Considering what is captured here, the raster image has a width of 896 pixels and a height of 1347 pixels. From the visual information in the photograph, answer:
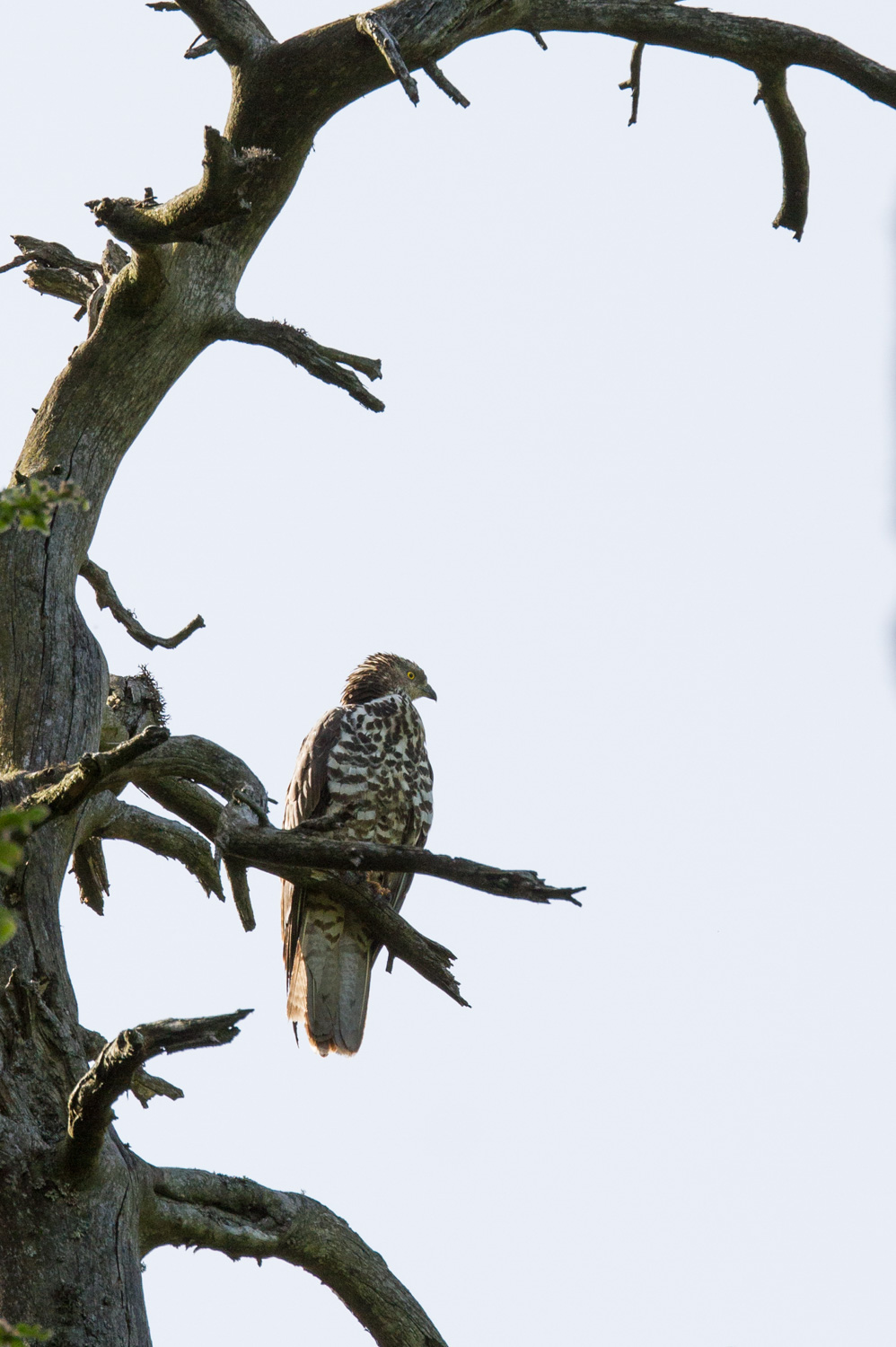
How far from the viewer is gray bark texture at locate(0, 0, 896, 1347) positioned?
10.8ft

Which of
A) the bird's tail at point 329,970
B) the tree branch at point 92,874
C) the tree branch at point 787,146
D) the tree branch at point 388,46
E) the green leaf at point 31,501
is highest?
the tree branch at point 787,146

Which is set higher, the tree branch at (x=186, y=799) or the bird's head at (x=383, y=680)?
the bird's head at (x=383, y=680)

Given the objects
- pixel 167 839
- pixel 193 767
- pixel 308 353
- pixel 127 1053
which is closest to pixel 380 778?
pixel 167 839

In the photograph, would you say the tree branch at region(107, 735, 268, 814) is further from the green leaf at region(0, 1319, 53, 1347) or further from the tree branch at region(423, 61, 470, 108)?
the green leaf at region(0, 1319, 53, 1347)

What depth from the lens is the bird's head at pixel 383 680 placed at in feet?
22.7

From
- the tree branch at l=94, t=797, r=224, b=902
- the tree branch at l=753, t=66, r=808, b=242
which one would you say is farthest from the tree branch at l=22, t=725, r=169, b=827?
the tree branch at l=753, t=66, r=808, b=242

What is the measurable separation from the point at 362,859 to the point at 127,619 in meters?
2.02

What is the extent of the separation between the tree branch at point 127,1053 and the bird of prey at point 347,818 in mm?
2731

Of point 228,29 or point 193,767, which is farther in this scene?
point 228,29

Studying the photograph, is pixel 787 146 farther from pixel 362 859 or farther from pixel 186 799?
pixel 362 859

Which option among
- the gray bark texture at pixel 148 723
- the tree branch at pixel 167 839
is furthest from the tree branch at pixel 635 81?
the tree branch at pixel 167 839

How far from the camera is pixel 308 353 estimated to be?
4594 millimetres

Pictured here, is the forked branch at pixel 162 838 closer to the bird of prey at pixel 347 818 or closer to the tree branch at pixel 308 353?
the bird of prey at pixel 347 818

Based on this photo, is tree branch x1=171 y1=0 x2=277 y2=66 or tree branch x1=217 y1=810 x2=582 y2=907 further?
tree branch x1=171 y1=0 x2=277 y2=66
